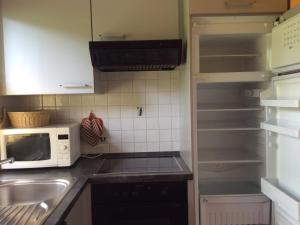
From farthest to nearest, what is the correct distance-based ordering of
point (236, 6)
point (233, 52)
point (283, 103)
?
point (233, 52)
point (236, 6)
point (283, 103)

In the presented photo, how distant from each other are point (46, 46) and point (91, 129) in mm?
705

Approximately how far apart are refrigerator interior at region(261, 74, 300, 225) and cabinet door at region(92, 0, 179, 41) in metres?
0.77

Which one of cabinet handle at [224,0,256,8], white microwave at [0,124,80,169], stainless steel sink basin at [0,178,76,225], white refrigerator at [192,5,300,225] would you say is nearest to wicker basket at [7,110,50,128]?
white microwave at [0,124,80,169]

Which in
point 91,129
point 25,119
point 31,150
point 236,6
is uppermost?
point 236,6

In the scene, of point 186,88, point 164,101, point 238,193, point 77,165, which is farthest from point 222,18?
point 77,165

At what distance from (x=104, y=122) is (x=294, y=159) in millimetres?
1378

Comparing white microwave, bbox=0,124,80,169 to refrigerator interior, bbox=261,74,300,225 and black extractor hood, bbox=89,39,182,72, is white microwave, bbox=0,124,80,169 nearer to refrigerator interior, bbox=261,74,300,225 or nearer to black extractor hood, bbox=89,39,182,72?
black extractor hood, bbox=89,39,182,72

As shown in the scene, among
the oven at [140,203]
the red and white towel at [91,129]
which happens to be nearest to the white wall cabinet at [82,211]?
the oven at [140,203]

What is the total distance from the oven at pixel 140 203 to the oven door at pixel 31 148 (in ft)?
1.35

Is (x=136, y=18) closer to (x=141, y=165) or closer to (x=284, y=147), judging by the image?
(x=141, y=165)

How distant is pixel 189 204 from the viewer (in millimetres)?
1687

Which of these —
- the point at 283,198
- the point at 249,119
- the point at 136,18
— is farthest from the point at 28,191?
the point at 249,119

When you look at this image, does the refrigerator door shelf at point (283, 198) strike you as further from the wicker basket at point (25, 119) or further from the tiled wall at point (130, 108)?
the wicker basket at point (25, 119)

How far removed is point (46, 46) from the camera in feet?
5.99
